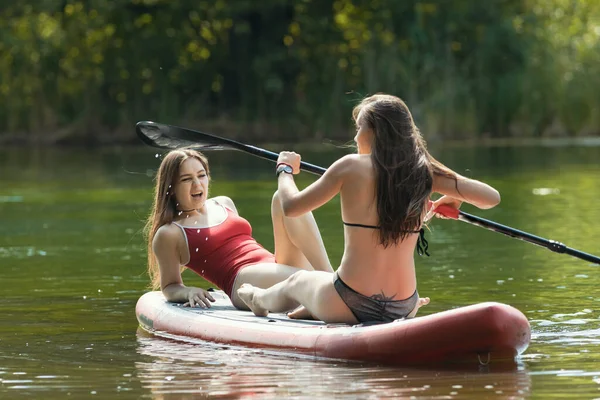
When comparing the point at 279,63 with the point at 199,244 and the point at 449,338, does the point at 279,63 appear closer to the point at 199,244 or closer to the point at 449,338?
the point at 199,244

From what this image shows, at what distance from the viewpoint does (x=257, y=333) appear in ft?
24.3

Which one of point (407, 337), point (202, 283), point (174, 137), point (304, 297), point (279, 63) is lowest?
point (202, 283)

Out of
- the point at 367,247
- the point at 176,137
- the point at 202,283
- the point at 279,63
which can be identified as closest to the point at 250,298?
the point at 367,247

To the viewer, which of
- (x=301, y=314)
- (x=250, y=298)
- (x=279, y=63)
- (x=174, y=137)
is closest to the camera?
(x=301, y=314)

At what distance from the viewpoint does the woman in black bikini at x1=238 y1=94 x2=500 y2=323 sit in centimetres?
672

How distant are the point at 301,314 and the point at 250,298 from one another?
0.39 m

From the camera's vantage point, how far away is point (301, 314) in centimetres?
750

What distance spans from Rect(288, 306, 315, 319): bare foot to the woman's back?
627 millimetres

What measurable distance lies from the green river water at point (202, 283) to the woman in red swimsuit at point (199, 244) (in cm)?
44

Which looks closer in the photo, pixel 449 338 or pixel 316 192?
pixel 449 338

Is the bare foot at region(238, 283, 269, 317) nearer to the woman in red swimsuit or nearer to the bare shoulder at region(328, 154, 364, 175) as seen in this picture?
the woman in red swimsuit

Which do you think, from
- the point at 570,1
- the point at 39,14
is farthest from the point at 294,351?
the point at 570,1

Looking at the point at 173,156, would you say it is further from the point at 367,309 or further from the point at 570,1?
the point at 570,1

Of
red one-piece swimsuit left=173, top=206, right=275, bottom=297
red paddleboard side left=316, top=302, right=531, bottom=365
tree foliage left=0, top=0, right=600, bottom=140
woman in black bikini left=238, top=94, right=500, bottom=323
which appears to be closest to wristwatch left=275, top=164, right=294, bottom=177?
woman in black bikini left=238, top=94, right=500, bottom=323
